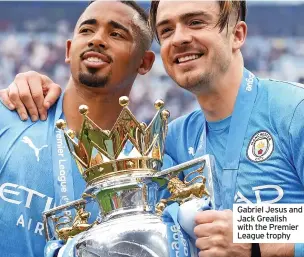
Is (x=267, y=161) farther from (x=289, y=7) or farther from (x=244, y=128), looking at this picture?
(x=289, y=7)

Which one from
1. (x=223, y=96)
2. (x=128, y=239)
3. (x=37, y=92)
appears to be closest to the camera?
(x=128, y=239)

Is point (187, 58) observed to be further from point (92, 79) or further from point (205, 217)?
point (205, 217)

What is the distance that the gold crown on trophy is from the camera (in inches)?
87.4

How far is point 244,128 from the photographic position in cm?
255

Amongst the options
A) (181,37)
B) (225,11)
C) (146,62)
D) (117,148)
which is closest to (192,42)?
(181,37)

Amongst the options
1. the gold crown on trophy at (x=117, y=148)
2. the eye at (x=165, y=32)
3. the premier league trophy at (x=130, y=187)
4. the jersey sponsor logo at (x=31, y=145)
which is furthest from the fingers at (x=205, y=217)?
the jersey sponsor logo at (x=31, y=145)

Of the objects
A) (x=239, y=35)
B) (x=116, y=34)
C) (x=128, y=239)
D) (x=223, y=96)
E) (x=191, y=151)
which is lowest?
(x=128, y=239)

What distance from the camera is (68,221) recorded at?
2.45 meters

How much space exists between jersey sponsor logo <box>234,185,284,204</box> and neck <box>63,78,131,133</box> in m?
0.74

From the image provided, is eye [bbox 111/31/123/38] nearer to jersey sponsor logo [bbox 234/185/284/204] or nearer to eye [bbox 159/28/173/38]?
eye [bbox 159/28/173/38]

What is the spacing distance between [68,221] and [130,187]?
1.10 ft

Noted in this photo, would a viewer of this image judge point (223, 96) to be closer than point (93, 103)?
Yes

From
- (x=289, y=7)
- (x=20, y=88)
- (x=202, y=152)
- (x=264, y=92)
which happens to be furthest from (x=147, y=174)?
(x=289, y=7)

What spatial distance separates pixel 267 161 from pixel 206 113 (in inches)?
12.6
